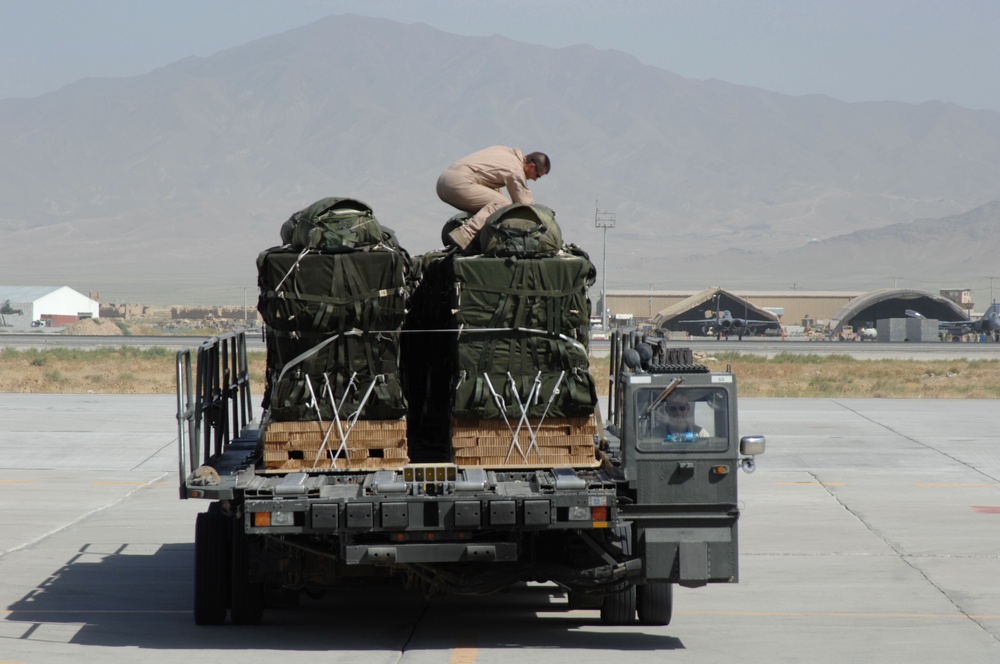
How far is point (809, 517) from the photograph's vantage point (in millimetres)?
16500

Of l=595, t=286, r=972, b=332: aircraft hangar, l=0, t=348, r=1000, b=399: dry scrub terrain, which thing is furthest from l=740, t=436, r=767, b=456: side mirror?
l=595, t=286, r=972, b=332: aircraft hangar

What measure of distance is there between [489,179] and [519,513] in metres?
3.27

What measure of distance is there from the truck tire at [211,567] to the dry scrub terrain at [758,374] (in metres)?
23.6

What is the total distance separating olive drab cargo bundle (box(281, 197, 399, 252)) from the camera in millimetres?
9445

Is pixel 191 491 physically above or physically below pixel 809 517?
above

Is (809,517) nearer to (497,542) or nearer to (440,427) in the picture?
(440,427)

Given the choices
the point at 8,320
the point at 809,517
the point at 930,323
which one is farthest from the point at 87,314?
the point at 809,517

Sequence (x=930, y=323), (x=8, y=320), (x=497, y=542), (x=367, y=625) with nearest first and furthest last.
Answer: (x=497, y=542)
(x=367, y=625)
(x=930, y=323)
(x=8, y=320)

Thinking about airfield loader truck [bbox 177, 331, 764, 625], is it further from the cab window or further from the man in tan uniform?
the man in tan uniform

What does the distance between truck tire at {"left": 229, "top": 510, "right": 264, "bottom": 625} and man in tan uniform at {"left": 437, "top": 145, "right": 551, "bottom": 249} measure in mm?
2931

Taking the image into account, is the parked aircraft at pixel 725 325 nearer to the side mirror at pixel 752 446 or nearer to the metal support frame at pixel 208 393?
the metal support frame at pixel 208 393

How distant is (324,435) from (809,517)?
28.8ft

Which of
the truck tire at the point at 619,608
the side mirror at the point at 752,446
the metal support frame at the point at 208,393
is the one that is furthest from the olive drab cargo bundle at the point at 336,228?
the truck tire at the point at 619,608

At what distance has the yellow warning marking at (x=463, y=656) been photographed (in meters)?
9.11
